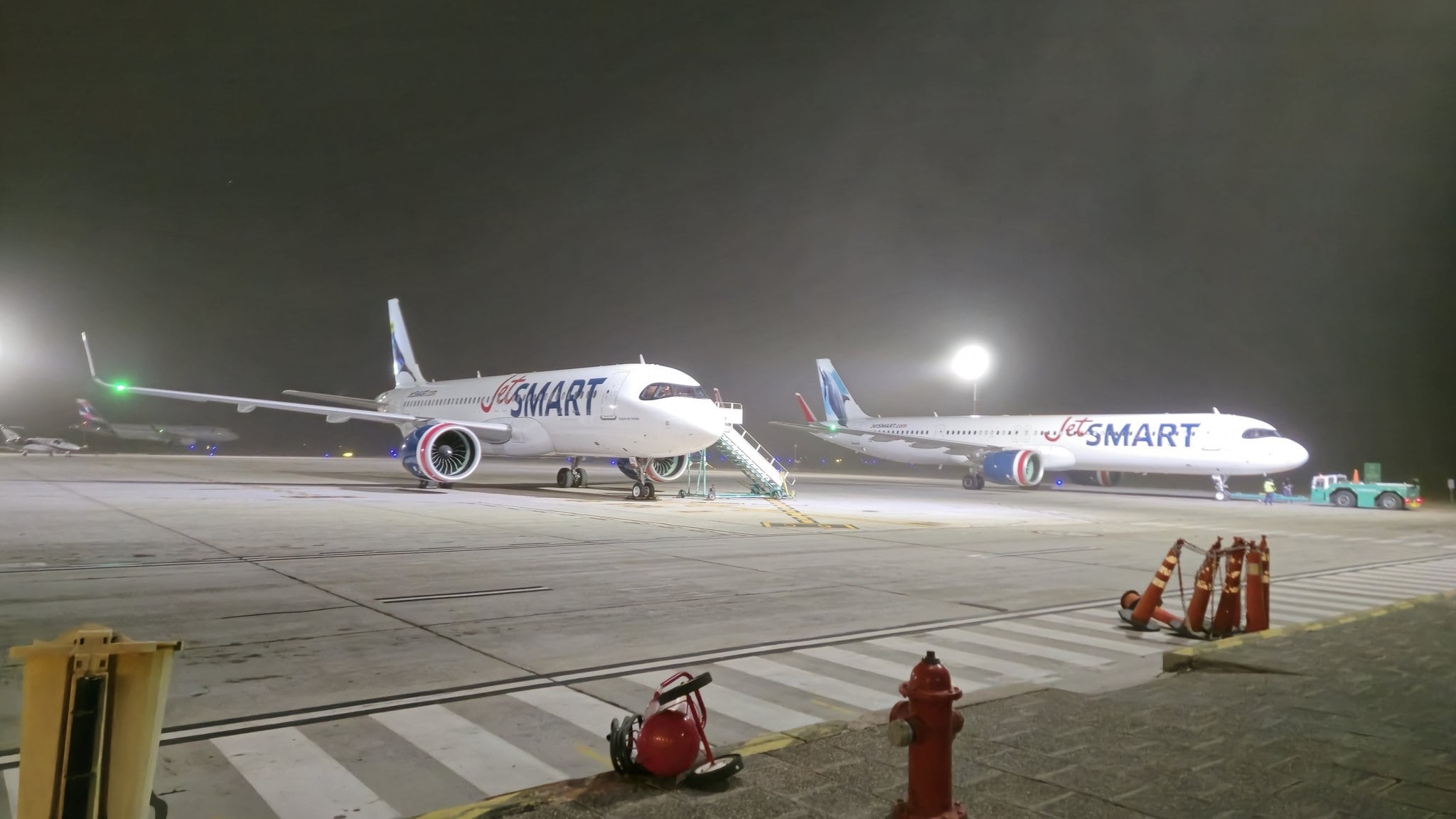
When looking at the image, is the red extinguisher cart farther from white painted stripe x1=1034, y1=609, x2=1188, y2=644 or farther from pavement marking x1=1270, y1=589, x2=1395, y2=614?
pavement marking x1=1270, y1=589, x2=1395, y2=614

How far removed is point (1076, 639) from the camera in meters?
7.75

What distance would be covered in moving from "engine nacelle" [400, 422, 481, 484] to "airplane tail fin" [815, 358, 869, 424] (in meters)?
30.2

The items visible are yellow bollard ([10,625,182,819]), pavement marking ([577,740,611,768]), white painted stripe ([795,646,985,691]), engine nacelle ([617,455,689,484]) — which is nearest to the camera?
yellow bollard ([10,625,182,819])

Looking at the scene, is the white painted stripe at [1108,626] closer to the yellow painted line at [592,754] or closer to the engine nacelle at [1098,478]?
the yellow painted line at [592,754]

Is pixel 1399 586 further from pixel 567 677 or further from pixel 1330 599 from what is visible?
pixel 567 677

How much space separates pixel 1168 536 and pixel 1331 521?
9268 millimetres

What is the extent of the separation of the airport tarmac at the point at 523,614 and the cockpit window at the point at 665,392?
4.40m

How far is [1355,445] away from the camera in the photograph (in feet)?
232

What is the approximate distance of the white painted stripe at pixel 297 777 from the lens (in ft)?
Answer: 12.3

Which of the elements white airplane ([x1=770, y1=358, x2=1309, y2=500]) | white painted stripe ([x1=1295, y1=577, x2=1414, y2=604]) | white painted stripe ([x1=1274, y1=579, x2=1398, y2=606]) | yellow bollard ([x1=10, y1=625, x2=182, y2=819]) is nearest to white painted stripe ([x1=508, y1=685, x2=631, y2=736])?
yellow bollard ([x1=10, y1=625, x2=182, y2=819])

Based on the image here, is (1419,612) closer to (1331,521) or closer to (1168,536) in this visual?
(1168,536)

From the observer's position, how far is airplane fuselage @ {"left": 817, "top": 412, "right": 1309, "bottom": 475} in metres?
30.9

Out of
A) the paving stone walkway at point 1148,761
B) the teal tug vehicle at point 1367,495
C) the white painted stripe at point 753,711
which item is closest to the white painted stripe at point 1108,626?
the paving stone walkway at point 1148,761

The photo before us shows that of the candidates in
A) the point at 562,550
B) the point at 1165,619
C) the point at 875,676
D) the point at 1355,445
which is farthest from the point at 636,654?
the point at 1355,445
